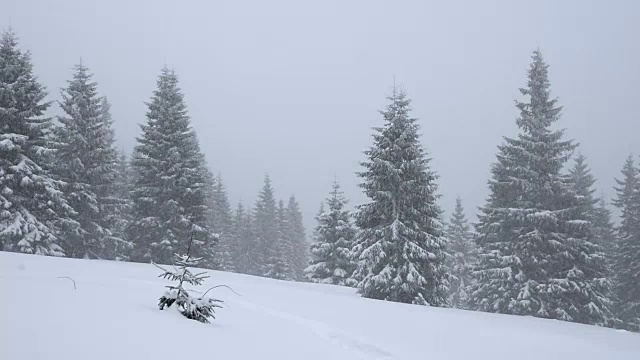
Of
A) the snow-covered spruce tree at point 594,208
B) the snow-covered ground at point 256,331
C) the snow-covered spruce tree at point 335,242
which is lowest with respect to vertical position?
the snow-covered ground at point 256,331

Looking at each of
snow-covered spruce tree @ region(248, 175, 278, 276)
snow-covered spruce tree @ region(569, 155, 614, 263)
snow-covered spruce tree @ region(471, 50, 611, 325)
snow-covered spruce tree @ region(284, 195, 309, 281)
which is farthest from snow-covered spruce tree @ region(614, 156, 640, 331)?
snow-covered spruce tree @ region(248, 175, 278, 276)

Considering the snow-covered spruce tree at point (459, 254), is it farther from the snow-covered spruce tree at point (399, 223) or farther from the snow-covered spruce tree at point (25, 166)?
the snow-covered spruce tree at point (25, 166)

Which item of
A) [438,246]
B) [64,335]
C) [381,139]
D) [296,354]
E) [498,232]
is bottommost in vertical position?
[296,354]

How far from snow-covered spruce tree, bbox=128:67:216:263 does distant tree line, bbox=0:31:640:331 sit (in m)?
0.08

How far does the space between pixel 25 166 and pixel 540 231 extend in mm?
24817

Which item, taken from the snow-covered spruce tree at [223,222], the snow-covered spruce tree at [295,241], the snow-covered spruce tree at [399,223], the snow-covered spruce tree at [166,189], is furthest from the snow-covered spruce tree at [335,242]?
the snow-covered spruce tree at [295,241]

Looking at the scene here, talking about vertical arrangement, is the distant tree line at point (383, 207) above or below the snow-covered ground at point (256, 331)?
above

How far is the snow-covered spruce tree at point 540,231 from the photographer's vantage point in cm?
2016

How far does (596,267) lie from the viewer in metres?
21.1

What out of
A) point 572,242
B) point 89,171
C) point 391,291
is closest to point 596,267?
point 572,242

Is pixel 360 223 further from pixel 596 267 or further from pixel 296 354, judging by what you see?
pixel 296 354

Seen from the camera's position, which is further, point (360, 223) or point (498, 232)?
point (498, 232)

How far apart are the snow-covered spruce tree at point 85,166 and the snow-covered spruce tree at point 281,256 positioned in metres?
16.9

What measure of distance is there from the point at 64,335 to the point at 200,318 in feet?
7.45
